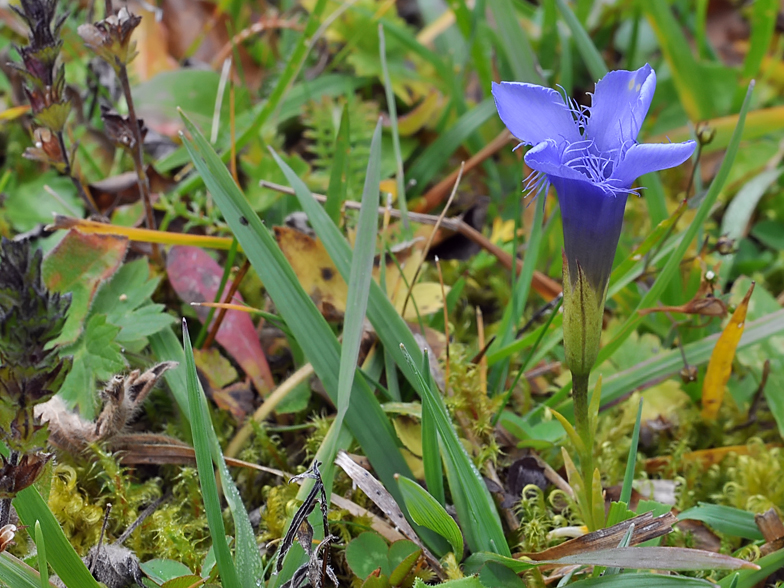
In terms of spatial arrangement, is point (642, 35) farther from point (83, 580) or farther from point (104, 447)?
point (83, 580)

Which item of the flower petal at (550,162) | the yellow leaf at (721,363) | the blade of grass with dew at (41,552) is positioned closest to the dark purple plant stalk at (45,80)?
the blade of grass with dew at (41,552)

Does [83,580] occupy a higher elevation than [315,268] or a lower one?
lower

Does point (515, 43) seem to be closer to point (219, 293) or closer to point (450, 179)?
point (450, 179)

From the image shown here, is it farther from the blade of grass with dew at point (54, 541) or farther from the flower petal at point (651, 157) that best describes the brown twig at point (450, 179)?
the blade of grass with dew at point (54, 541)

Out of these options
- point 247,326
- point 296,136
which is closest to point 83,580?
point 247,326

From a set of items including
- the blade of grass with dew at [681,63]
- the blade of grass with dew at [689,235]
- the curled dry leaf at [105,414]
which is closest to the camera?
the curled dry leaf at [105,414]

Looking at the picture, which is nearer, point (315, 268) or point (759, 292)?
point (315, 268)
